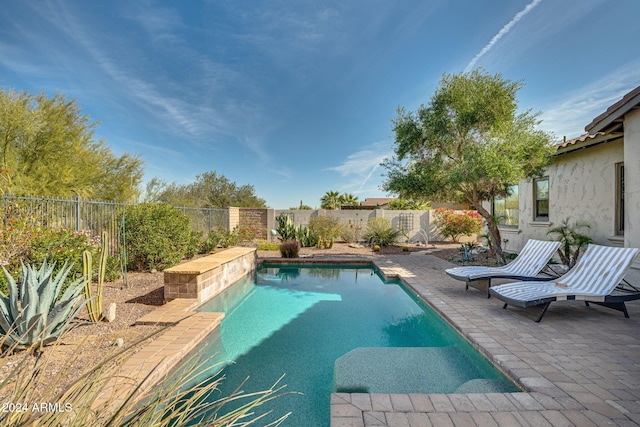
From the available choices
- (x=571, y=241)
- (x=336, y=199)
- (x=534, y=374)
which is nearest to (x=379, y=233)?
(x=571, y=241)

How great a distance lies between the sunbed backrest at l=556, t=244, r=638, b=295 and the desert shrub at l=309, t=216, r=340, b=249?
35.1 feet

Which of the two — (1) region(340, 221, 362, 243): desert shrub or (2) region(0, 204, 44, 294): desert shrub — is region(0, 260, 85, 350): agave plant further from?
(1) region(340, 221, 362, 243): desert shrub

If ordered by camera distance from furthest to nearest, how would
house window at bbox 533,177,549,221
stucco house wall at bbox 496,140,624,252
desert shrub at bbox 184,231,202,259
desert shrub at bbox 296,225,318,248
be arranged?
desert shrub at bbox 296,225,318,248, desert shrub at bbox 184,231,202,259, house window at bbox 533,177,549,221, stucco house wall at bbox 496,140,624,252

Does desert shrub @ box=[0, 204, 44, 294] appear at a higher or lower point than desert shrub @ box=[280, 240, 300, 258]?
higher

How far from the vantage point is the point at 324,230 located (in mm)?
15922

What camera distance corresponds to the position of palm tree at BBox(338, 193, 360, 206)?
41.6 m

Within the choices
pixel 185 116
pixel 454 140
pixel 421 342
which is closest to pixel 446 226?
pixel 454 140

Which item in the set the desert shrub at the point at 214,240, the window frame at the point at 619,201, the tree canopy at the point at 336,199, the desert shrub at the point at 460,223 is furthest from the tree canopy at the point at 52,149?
the tree canopy at the point at 336,199

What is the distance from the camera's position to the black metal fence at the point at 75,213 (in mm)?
6107

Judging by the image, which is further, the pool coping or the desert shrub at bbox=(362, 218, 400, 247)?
the desert shrub at bbox=(362, 218, 400, 247)

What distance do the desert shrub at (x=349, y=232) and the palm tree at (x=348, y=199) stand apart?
2337 centimetres

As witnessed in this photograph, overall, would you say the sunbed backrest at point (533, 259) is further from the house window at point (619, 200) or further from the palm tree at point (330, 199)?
the palm tree at point (330, 199)

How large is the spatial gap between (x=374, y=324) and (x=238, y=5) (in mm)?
9108

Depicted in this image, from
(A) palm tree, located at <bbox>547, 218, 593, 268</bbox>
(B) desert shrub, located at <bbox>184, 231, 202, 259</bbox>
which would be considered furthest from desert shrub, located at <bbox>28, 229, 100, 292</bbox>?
(A) palm tree, located at <bbox>547, 218, 593, 268</bbox>
